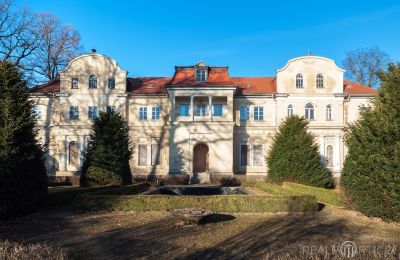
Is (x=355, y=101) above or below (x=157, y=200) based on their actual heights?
above

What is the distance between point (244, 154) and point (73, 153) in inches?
604

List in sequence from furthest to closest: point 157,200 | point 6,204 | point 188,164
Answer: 1. point 188,164
2. point 157,200
3. point 6,204

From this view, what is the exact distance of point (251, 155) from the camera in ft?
110

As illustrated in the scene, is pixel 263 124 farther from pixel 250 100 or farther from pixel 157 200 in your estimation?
pixel 157 200

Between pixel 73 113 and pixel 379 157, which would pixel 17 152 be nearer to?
Answer: pixel 379 157

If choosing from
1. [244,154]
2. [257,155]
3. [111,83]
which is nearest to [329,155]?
[257,155]

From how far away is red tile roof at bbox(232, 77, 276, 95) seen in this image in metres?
34.1

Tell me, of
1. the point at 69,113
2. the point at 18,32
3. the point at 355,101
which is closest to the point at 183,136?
the point at 69,113

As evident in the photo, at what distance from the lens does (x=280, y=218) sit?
12586mm

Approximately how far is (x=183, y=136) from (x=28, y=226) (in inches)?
843

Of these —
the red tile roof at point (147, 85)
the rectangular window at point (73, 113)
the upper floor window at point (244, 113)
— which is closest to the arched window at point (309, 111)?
the upper floor window at point (244, 113)

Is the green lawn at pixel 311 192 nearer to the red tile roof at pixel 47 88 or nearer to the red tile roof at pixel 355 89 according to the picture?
the red tile roof at pixel 355 89

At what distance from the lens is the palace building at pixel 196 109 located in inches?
1303

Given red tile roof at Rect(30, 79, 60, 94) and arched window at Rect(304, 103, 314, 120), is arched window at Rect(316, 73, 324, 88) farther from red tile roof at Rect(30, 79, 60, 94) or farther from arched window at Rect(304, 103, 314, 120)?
red tile roof at Rect(30, 79, 60, 94)
